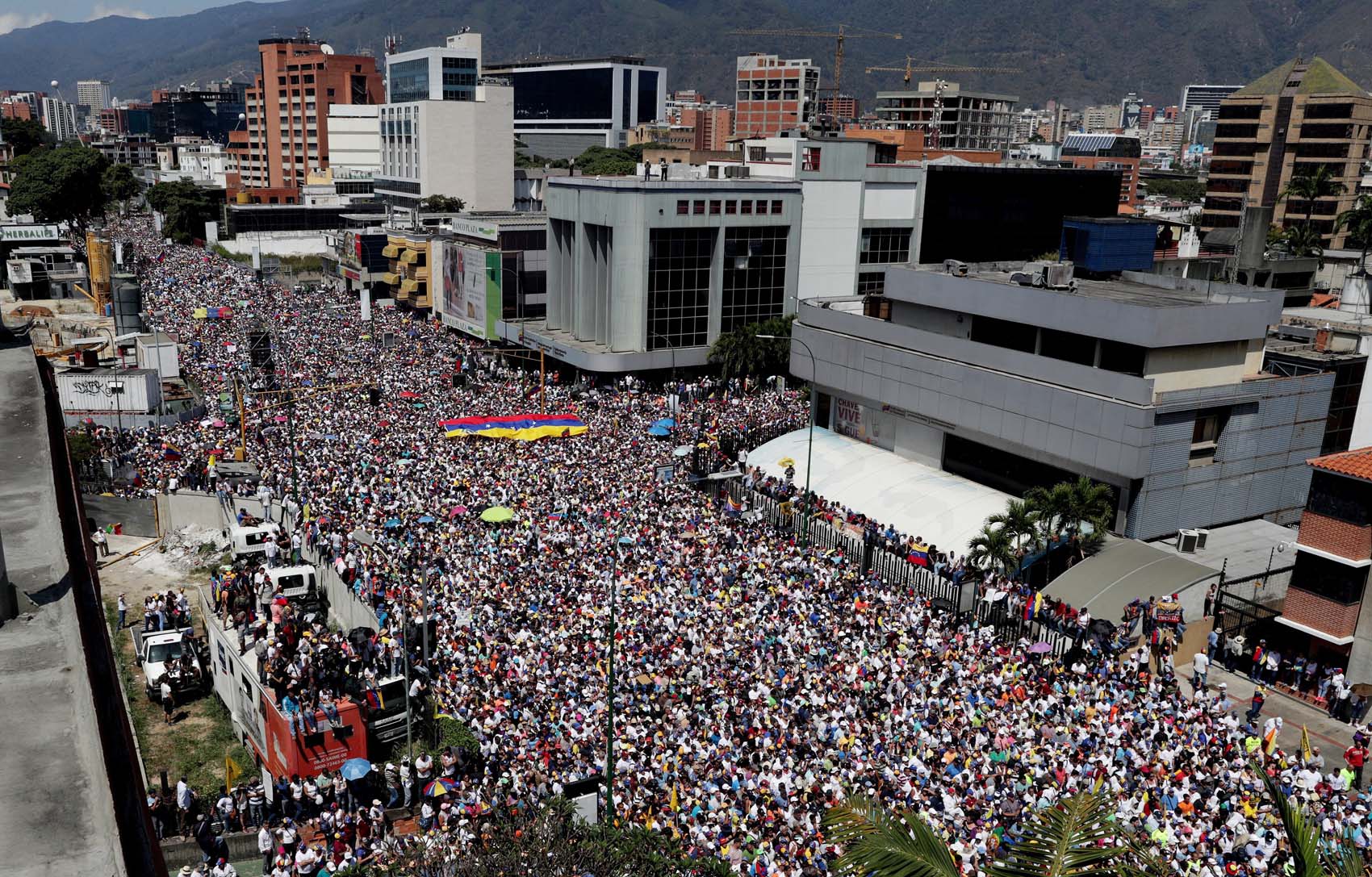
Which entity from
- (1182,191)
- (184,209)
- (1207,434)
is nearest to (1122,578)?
(1207,434)

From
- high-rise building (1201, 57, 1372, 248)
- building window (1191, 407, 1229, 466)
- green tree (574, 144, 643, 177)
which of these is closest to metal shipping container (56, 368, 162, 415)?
building window (1191, 407, 1229, 466)

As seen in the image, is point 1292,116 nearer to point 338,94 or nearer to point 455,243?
point 455,243

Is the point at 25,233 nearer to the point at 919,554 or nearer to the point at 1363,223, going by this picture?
the point at 919,554

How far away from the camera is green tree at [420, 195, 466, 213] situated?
113688mm

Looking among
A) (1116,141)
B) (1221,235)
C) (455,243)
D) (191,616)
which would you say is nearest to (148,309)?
(455,243)

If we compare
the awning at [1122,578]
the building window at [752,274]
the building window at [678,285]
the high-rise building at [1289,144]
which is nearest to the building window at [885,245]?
the building window at [752,274]

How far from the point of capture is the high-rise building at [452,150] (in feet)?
411

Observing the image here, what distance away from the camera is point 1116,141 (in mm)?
171375

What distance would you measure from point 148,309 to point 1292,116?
106m

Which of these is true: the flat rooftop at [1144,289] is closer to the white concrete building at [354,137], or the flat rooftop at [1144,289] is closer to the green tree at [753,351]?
the green tree at [753,351]

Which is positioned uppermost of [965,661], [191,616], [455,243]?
[455,243]

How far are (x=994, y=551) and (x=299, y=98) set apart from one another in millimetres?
159854

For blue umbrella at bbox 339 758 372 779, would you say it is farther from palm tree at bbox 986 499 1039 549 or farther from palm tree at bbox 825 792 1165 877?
palm tree at bbox 986 499 1039 549

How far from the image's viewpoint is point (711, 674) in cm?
2653
